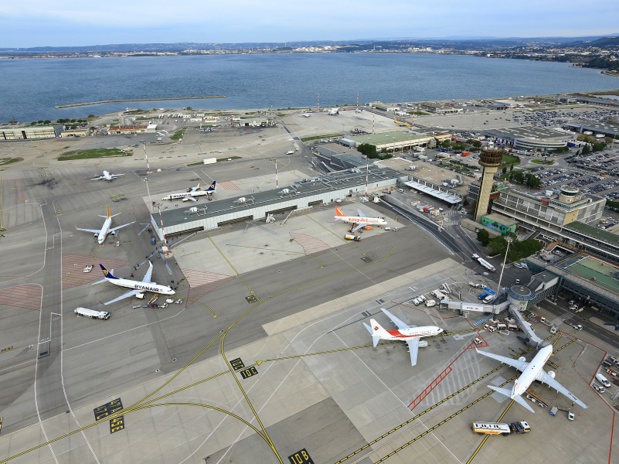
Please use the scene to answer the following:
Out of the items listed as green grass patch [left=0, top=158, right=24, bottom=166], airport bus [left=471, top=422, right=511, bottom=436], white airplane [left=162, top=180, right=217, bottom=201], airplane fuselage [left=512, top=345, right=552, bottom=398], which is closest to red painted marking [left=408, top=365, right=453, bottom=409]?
airport bus [left=471, top=422, right=511, bottom=436]

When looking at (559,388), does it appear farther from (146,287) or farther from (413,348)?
(146,287)

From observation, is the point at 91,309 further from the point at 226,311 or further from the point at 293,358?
the point at 293,358

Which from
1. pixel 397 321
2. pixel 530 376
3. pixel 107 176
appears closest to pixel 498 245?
pixel 397 321

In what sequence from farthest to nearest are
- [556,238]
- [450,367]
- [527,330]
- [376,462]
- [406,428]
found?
[556,238]
[527,330]
[450,367]
[406,428]
[376,462]

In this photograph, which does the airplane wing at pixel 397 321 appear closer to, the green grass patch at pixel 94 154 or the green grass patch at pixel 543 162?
the green grass patch at pixel 543 162

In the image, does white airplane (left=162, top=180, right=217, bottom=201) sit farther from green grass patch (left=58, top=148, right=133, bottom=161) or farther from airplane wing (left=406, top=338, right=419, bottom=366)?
airplane wing (left=406, top=338, right=419, bottom=366)

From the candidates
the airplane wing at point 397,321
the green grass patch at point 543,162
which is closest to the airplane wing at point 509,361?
the airplane wing at point 397,321

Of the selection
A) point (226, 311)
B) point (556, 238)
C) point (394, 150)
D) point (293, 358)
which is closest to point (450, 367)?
point (293, 358)
